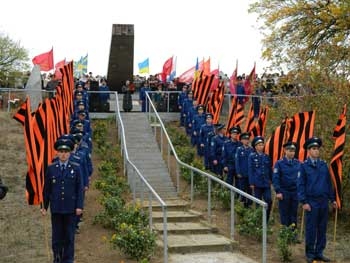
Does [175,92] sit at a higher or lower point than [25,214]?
higher

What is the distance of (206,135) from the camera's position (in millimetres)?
17828

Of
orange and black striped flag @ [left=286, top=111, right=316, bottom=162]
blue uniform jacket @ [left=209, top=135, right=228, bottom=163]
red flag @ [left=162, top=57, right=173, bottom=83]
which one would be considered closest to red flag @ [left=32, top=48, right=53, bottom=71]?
red flag @ [left=162, top=57, right=173, bottom=83]

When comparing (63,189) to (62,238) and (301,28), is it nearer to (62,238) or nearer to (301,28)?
(62,238)

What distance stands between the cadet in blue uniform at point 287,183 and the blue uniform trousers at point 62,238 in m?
3.64

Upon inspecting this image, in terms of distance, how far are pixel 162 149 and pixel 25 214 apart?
6.75 metres

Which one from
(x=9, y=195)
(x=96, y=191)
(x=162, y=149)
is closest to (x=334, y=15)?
(x=162, y=149)

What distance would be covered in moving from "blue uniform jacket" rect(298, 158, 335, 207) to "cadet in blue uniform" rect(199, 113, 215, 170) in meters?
7.48

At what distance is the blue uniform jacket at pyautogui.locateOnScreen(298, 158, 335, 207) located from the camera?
32.3ft

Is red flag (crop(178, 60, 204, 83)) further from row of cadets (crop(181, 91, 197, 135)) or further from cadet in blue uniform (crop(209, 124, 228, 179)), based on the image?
cadet in blue uniform (crop(209, 124, 228, 179))

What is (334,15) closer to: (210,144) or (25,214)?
(210,144)

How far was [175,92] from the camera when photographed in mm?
25219

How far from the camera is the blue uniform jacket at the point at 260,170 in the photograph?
40.0 ft

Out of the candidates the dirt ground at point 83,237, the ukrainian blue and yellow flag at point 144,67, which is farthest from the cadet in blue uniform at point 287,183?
the ukrainian blue and yellow flag at point 144,67

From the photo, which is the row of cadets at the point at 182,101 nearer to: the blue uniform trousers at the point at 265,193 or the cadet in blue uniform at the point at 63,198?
the blue uniform trousers at the point at 265,193
